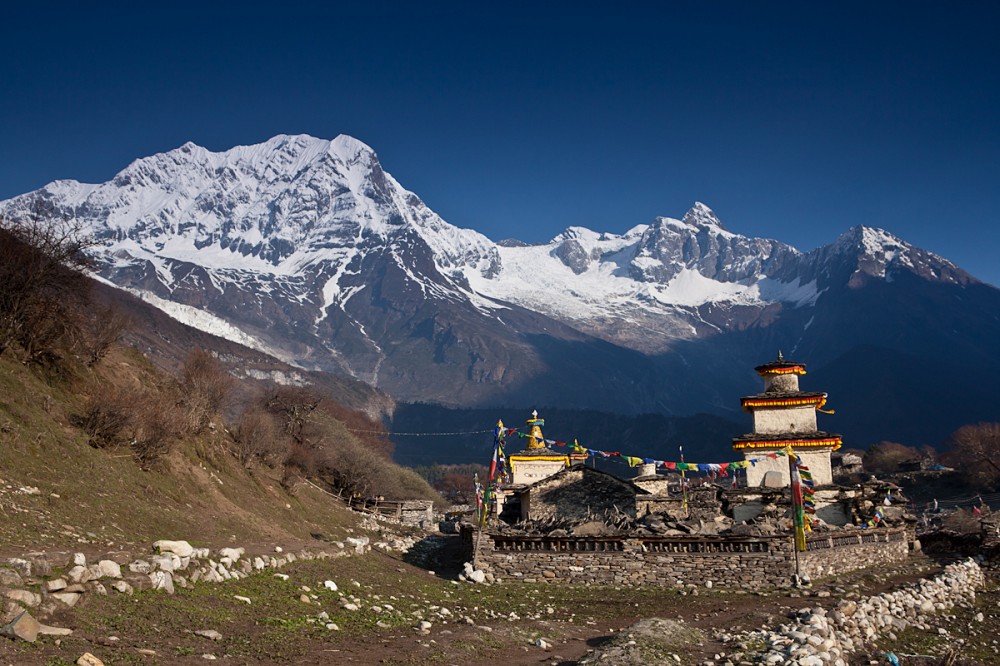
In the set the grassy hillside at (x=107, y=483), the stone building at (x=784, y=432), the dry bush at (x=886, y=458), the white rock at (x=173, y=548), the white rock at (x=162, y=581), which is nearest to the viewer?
the white rock at (x=162, y=581)

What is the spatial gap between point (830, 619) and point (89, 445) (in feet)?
65.7

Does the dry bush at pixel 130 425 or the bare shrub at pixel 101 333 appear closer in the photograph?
the dry bush at pixel 130 425


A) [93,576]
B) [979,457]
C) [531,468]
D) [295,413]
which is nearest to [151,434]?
[93,576]

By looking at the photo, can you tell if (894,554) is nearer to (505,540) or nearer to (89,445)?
(505,540)

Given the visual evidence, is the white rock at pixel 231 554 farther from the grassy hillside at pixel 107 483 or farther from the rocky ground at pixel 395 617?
the grassy hillside at pixel 107 483

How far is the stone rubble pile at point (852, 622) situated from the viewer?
15961 mm

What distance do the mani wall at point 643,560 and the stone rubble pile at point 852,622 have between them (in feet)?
10.1

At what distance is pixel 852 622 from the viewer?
63.4 feet

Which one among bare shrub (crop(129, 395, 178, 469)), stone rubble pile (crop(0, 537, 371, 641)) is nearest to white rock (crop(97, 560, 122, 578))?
stone rubble pile (crop(0, 537, 371, 641))

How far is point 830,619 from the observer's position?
19.1 metres

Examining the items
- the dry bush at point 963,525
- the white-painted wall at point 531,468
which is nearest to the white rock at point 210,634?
the dry bush at point 963,525

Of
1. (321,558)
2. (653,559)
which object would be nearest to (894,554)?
(653,559)

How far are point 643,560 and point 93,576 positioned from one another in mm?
16873

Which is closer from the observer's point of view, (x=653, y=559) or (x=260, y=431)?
(x=653, y=559)
